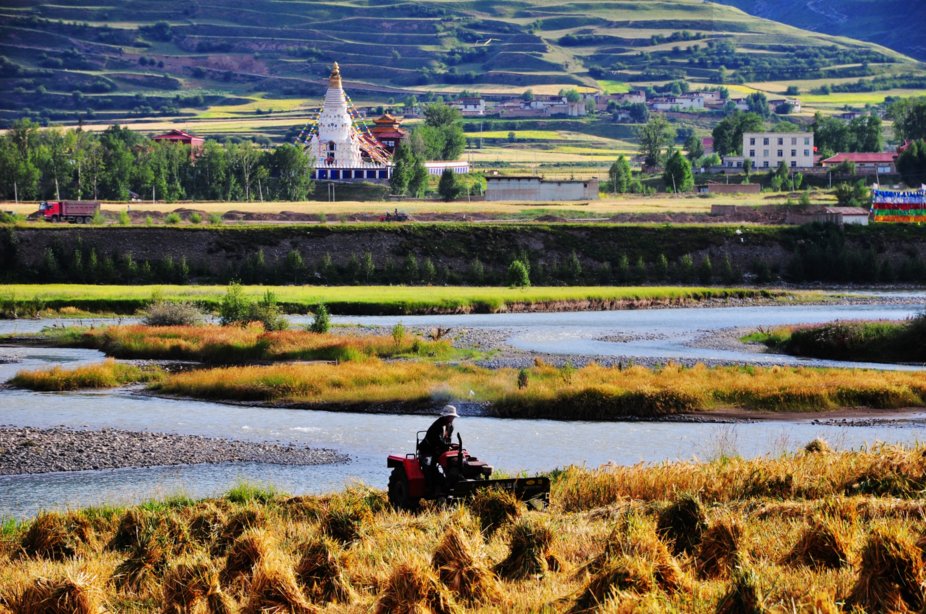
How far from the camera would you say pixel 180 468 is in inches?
1335

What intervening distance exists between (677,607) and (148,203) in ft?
418

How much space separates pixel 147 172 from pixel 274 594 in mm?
133056

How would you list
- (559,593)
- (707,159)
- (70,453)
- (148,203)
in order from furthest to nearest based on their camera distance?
(707,159), (148,203), (70,453), (559,593)

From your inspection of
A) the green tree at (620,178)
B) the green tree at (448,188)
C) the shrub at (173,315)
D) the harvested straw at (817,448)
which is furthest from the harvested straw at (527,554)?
the green tree at (620,178)

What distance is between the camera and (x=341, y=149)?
179 m

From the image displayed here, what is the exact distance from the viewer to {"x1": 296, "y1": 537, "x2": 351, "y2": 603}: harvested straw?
1722cm

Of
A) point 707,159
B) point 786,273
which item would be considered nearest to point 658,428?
point 786,273

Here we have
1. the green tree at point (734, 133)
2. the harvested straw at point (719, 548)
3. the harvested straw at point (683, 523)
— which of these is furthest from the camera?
the green tree at point (734, 133)

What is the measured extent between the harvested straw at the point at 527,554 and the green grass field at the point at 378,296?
53429 mm

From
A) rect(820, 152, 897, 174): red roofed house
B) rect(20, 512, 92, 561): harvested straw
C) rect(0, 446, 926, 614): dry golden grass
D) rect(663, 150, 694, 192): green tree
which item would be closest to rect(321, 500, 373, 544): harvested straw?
rect(0, 446, 926, 614): dry golden grass

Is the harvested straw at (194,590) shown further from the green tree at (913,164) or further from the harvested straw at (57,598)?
the green tree at (913,164)

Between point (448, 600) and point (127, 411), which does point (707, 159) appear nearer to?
point (127, 411)

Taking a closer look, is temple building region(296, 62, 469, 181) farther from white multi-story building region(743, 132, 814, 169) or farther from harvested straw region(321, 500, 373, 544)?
harvested straw region(321, 500, 373, 544)

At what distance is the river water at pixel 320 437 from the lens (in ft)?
103
